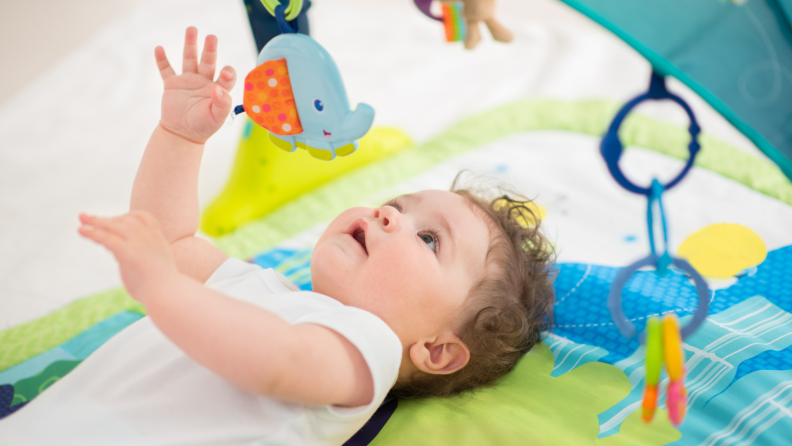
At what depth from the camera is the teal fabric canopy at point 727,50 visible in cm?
50

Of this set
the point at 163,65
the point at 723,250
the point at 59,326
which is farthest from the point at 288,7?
the point at 723,250

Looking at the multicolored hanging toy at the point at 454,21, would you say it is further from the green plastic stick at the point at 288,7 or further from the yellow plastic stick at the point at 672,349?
the yellow plastic stick at the point at 672,349

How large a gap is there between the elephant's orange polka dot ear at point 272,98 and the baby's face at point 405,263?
0.49 ft

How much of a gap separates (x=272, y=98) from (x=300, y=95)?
0.03 metres

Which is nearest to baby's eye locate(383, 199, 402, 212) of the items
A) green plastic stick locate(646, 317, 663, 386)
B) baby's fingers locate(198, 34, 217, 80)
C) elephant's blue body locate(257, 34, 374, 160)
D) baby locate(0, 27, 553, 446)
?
baby locate(0, 27, 553, 446)

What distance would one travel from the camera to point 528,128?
1402mm

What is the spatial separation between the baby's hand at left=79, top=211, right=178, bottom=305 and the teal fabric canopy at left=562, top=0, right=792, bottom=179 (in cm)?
40

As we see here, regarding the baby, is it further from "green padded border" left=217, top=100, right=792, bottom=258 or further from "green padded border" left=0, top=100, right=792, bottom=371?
"green padded border" left=217, top=100, right=792, bottom=258

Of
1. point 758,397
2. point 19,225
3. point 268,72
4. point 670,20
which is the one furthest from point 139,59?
point 758,397

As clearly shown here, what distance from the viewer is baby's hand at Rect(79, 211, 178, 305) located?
1.62ft

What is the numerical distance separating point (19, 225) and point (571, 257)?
3.27 ft

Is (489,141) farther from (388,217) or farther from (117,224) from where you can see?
(117,224)

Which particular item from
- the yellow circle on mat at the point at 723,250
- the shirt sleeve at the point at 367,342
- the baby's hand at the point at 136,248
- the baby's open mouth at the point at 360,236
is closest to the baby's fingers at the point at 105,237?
the baby's hand at the point at 136,248

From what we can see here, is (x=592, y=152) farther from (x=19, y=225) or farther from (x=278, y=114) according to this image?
(x=19, y=225)
